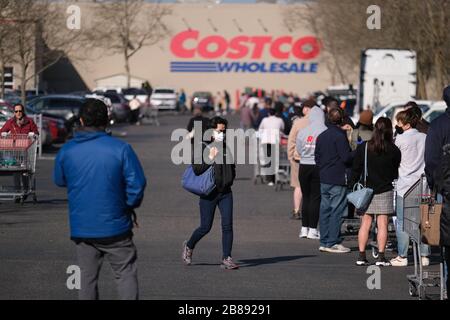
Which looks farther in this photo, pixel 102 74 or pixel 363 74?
pixel 102 74

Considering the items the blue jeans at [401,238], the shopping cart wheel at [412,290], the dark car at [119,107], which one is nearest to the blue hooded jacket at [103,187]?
the shopping cart wheel at [412,290]

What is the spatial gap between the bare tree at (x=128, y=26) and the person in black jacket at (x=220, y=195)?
193 feet

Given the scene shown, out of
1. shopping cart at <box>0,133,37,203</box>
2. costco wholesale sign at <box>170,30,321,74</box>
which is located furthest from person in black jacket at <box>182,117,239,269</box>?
costco wholesale sign at <box>170,30,321,74</box>

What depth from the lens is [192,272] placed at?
1263cm

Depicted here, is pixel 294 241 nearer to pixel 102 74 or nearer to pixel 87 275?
pixel 87 275

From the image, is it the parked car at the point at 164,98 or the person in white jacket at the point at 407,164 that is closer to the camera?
the person in white jacket at the point at 407,164

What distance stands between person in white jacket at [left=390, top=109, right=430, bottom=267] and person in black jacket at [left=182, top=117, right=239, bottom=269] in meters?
2.02

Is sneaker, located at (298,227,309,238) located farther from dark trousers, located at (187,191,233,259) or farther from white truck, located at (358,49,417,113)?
white truck, located at (358,49,417,113)

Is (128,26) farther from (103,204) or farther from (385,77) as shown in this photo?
(103,204)

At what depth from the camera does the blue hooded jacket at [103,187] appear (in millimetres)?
8305

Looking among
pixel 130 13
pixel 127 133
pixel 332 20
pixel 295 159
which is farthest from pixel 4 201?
pixel 130 13

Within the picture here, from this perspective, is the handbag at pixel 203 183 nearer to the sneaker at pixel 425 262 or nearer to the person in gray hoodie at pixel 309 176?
the sneaker at pixel 425 262

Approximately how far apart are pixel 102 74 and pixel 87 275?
73552 millimetres

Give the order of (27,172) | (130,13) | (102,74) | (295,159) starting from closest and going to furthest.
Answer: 1. (295,159)
2. (27,172)
3. (130,13)
4. (102,74)
